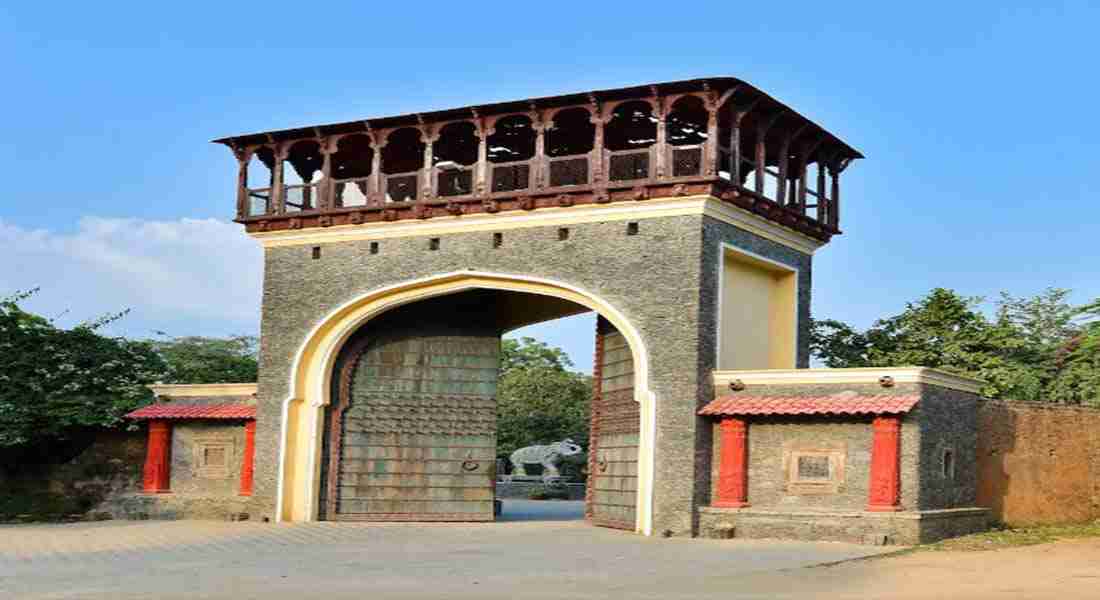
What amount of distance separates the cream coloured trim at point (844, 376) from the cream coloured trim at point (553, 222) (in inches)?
96.3

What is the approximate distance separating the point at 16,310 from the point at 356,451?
308 inches

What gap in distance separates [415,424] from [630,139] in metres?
6.32

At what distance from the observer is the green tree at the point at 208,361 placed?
37812 millimetres

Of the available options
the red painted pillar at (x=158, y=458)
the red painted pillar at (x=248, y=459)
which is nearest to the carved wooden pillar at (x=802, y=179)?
the red painted pillar at (x=248, y=459)

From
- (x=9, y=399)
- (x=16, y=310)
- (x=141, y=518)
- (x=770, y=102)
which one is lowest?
(x=141, y=518)

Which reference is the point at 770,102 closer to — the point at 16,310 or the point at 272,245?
the point at 272,245

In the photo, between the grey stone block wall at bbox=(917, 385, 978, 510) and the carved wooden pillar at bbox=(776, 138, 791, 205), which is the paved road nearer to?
the grey stone block wall at bbox=(917, 385, 978, 510)

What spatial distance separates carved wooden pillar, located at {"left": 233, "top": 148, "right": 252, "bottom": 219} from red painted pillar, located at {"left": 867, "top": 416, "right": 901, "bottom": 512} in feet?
38.9

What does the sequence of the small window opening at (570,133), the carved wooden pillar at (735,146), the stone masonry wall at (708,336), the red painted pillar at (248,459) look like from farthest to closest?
1. the red painted pillar at (248,459)
2. the small window opening at (570,133)
3. the carved wooden pillar at (735,146)
4. the stone masonry wall at (708,336)

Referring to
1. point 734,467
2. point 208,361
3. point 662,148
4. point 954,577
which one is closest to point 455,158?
point 662,148

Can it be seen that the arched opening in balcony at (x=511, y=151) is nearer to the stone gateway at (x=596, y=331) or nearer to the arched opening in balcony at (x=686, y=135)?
the stone gateway at (x=596, y=331)

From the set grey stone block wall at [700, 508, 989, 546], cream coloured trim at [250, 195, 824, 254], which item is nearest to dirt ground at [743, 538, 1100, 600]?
grey stone block wall at [700, 508, 989, 546]

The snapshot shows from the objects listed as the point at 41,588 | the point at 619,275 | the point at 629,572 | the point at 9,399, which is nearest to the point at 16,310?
the point at 9,399

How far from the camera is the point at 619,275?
69.1 ft
